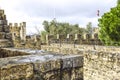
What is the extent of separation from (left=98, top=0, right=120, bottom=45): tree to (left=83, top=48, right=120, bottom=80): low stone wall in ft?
30.1

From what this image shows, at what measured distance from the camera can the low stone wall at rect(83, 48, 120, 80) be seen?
7.19 metres

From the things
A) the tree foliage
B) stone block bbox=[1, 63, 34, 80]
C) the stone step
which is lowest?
stone block bbox=[1, 63, 34, 80]

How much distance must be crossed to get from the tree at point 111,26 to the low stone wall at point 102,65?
9.18 metres

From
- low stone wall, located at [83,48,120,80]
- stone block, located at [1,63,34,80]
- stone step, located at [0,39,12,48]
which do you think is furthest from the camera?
low stone wall, located at [83,48,120,80]

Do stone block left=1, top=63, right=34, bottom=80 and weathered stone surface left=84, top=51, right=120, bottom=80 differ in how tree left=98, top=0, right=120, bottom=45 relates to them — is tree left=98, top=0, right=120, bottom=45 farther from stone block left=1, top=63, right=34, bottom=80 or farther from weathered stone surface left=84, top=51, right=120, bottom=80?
stone block left=1, top=63, right=34, bottom=80

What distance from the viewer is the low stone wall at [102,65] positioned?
7195mm

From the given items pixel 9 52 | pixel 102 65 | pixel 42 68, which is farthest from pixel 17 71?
pixel 102 65

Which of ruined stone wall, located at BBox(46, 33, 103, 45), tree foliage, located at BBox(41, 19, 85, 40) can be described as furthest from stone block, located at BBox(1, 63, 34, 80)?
Answer: tree foliage, located at BBox(41, 19, 85, 40)

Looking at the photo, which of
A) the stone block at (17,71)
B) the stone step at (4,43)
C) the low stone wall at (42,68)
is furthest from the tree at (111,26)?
the stone block at (17,71)

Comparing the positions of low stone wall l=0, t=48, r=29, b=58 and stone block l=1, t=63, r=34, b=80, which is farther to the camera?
low stone wall l=0, t=48, r=29, b=58

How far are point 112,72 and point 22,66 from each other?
5.31 m

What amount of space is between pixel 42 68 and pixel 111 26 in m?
14.9

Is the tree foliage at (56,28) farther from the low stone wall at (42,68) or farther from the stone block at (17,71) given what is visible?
the stone block at (17,71)

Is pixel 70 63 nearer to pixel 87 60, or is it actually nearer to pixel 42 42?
pixel 87 60
